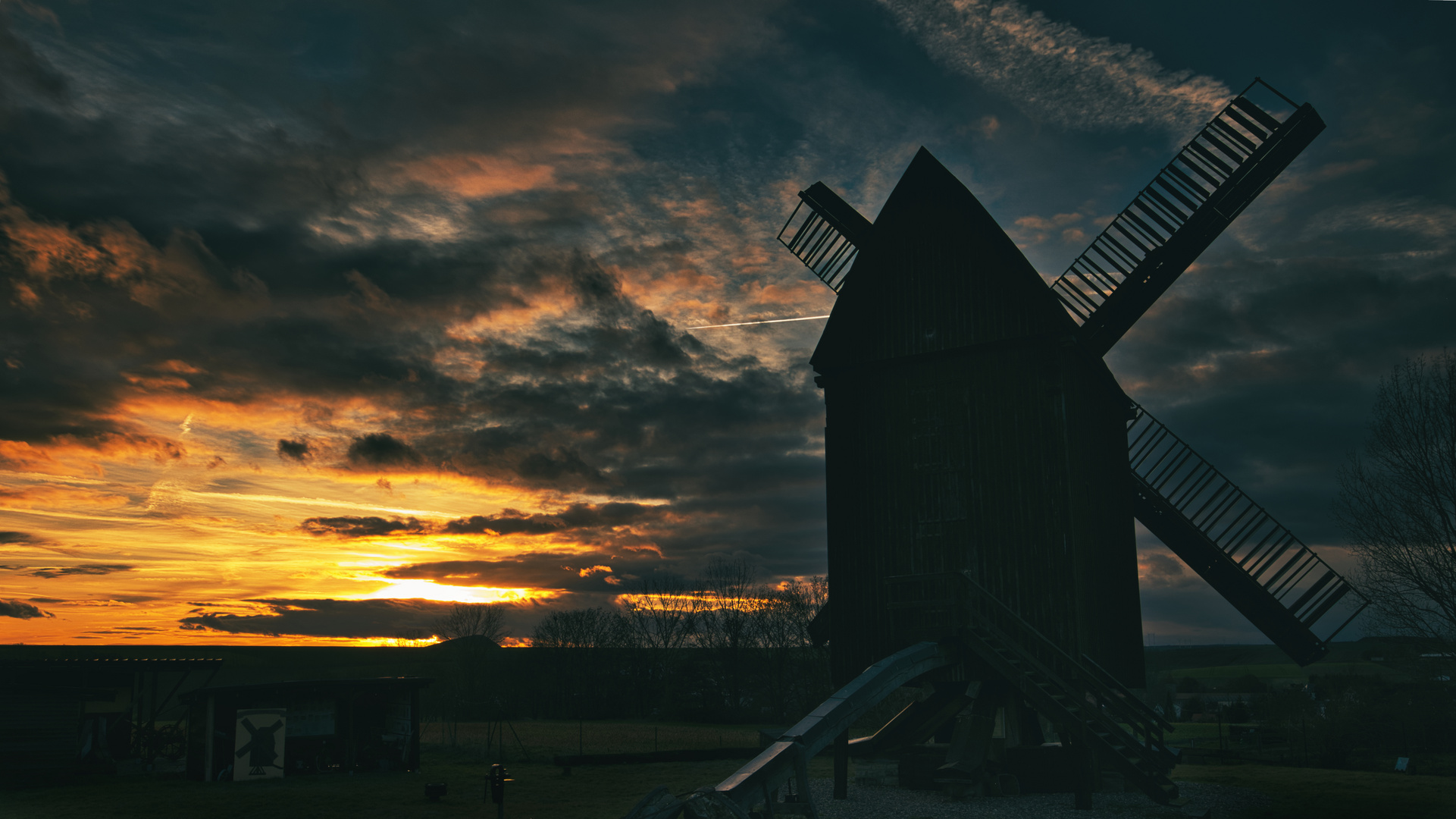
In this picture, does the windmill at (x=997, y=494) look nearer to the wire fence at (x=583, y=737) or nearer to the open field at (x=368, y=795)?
→ the open field at (x=368, y=795)

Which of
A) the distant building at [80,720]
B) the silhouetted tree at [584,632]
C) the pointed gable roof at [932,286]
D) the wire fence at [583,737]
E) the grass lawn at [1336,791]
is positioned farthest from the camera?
the silhouetted tree at [584,632]

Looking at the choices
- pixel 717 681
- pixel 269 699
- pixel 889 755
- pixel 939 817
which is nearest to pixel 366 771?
pixel 269 699

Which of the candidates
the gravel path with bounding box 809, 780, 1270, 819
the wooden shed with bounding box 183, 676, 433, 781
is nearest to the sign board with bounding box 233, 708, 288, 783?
the wooden shed with bounding box 183, 676, 433, 781

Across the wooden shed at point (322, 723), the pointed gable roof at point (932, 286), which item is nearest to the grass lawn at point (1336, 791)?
the pointed gable roof at point (932, 286)

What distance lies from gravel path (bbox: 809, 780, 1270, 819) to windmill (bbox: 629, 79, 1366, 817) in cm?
45

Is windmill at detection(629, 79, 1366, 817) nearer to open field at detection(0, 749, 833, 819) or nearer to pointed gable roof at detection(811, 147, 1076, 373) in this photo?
pointed gable roof at detection(811, 147, 1076, 373)

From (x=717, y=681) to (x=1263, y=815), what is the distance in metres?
62.2

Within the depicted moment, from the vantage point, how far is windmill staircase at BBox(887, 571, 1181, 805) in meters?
15.1

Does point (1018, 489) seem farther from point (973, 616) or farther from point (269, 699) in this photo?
point (269, 699)

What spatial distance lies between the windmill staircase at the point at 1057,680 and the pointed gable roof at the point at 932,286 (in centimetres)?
485

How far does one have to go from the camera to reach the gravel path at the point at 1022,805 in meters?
15.1

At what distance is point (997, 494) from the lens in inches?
681

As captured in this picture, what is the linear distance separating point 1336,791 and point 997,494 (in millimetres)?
Answer: 12680

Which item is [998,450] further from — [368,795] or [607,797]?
[368,795]
